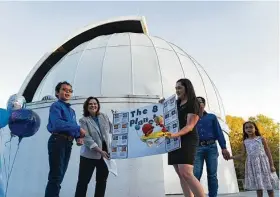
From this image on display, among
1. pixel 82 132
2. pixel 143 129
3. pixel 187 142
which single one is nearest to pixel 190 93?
pixel 187 142

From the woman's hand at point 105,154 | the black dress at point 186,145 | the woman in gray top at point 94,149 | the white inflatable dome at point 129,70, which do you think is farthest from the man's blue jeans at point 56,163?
the white inflatable dome at point 129,70

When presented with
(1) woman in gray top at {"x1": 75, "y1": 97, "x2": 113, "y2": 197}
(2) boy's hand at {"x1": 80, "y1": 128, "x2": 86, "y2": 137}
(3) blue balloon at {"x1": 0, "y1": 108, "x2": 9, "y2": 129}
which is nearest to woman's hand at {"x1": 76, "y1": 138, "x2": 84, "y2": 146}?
(2) boy's hand at {"x1": 80, "y1": 128, "x2": 86, "y2": 137}

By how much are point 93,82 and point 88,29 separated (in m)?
5.84

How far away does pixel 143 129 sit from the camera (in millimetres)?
4062

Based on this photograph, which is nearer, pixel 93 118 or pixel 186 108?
pixel 186 108

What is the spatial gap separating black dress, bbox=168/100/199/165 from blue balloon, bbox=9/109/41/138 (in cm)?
224

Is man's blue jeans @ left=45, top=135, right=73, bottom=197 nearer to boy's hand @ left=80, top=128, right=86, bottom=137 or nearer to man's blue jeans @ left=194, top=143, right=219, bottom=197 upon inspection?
boy's hand @ left=80, top=128, right=86, bottom=137

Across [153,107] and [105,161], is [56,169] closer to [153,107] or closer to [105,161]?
[105,161]

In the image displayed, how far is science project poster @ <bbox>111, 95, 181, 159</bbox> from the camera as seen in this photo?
11.5 feet

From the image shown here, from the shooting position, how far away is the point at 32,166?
788 centimetres

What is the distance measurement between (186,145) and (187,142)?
0.03 meters

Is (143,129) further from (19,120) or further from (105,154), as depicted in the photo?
(19,120)

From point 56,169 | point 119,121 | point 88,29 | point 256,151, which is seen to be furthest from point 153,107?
point 88,29

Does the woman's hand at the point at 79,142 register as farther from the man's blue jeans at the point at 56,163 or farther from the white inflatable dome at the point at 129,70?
the white inflatable dome at the point at 129,70
